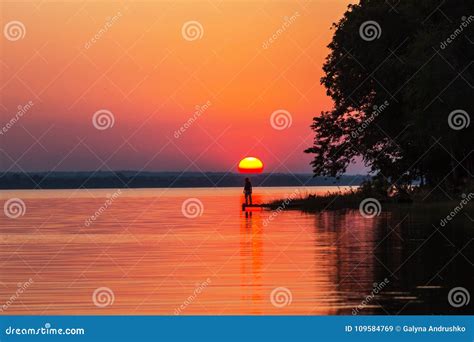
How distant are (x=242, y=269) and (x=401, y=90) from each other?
116ft

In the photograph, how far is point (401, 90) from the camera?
57875 millimetres

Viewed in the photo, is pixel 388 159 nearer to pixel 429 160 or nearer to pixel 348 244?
pixel 429 160

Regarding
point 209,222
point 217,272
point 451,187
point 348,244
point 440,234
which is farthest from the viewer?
Result: point 451,187

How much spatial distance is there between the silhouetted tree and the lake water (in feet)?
21.2

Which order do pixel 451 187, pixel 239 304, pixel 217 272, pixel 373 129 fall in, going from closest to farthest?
pixel 239 304
pixel 217 272
pixel 451 187
pixel 373 129

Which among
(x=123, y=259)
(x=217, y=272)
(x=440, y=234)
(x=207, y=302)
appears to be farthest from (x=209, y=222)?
(x=207, y=302)

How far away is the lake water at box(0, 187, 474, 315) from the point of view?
714 inches

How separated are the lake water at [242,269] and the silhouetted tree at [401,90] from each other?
646cm

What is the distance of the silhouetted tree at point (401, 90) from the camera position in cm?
4600

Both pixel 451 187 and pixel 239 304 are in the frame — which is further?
pixel 451 187

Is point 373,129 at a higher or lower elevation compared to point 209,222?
higher

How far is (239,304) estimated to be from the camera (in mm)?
18094
